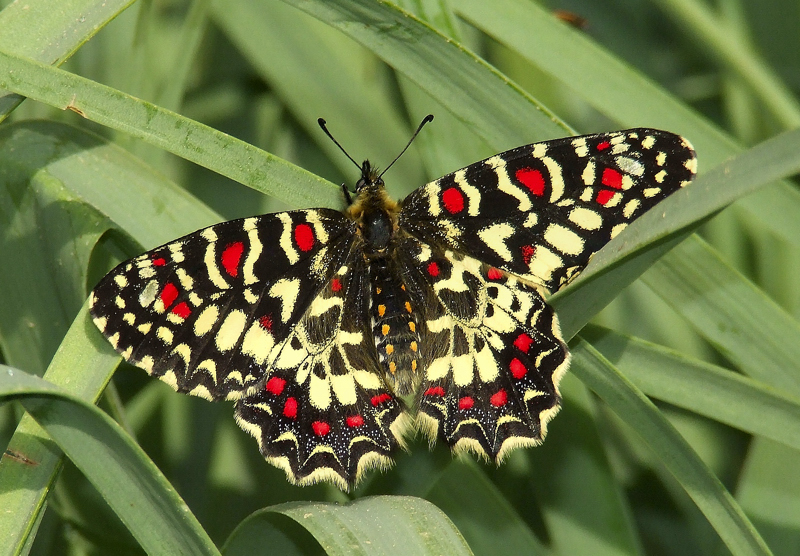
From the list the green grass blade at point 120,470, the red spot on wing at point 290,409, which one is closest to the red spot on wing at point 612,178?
the red spot on wing at point 290,409

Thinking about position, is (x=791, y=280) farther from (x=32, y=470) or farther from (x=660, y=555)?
(x=32, y=470)

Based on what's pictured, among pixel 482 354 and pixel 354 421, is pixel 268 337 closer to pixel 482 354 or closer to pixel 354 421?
pixel 354 421

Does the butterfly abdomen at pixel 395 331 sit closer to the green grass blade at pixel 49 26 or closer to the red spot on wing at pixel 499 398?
the red spot on wing at pixel 499 398

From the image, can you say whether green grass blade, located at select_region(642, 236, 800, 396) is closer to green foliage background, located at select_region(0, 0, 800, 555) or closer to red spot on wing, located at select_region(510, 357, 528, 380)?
green foliage background, located at select_region(0, 0, 800, 555)

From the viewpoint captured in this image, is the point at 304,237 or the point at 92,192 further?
the point at 304,237

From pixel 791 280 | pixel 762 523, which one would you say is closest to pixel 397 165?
pixel 791 280

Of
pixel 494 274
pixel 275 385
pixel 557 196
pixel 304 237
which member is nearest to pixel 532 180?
pixel 557 196

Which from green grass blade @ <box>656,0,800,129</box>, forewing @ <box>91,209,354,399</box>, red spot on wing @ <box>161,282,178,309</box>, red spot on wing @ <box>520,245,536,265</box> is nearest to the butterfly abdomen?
forewing @ <box>91,209,354,399</box>

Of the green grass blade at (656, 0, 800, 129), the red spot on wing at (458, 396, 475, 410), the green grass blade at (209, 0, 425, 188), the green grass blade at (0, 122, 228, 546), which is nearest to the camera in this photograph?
the green grass blade at (0, 122, 228, 546)
